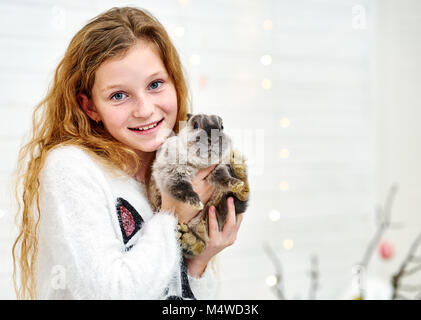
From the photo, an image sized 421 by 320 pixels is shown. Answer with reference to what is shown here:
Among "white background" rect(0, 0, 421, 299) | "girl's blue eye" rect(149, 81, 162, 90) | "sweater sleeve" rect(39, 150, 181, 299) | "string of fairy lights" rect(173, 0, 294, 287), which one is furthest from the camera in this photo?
"white background" rect(0, 0, 421, 299)

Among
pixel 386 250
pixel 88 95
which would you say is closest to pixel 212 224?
pixel 88 95

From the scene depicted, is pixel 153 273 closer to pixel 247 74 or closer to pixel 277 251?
pixel 247 74

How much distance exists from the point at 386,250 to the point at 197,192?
56.6 inches

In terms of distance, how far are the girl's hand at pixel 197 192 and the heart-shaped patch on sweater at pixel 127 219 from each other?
0.21 feet

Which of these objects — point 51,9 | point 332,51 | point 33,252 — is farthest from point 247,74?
point 33,252

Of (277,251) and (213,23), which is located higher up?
(213,23)

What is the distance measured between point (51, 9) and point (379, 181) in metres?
1.83

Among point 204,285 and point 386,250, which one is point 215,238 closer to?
point 204,285

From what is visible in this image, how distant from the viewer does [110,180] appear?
79 cm

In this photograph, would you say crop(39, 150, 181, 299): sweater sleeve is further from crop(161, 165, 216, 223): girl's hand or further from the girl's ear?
the girl's ear

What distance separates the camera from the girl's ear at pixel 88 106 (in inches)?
32.5

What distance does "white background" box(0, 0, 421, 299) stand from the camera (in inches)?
69.3

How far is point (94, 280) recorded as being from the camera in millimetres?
663

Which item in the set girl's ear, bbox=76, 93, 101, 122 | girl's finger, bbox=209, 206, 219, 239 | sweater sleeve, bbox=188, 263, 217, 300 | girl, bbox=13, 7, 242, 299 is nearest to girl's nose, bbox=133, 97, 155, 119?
girl, bbox=13, 7, 242, 299
